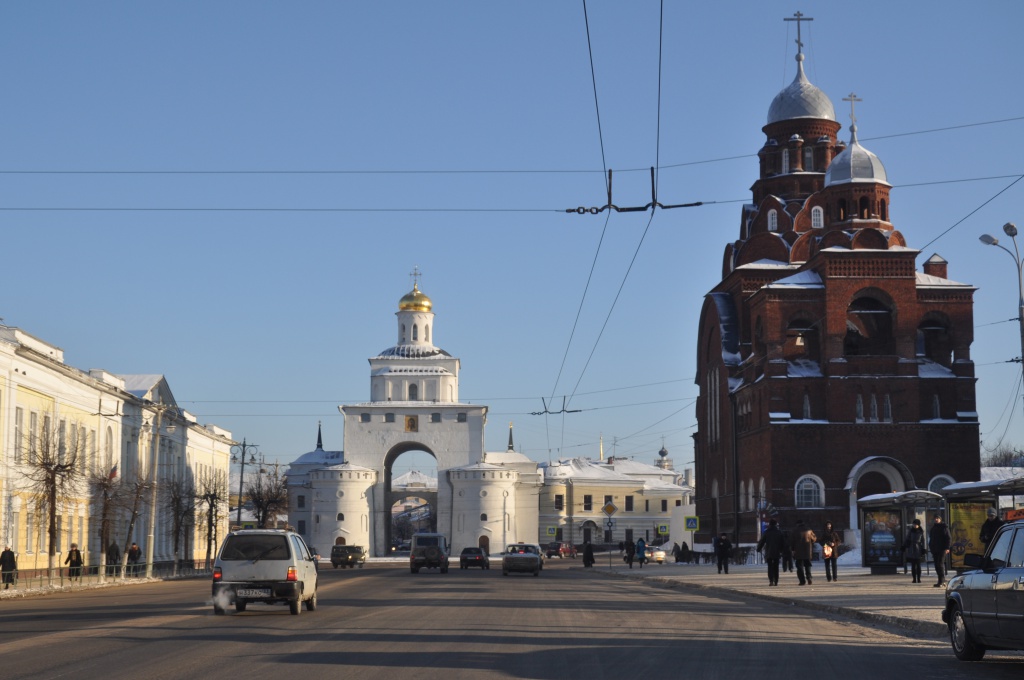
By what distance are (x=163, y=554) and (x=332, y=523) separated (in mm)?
30506

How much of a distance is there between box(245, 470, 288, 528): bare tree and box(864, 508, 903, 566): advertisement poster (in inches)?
2168

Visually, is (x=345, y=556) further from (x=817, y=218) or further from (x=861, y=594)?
(x=861, y=594)

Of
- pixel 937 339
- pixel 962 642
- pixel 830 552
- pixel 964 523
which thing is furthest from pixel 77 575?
pixel 937 339

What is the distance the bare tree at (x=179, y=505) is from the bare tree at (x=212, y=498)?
0.74 metres

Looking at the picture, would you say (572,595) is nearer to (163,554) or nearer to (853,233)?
(853,233)

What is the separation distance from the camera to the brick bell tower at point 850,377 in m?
57.8

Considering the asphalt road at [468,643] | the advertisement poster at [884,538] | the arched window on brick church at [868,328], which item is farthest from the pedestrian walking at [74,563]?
the arched window on brick church at [868,328]

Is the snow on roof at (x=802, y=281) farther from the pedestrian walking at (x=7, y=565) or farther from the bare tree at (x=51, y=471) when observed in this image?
the pedestrian walking at (x=7, y=565)

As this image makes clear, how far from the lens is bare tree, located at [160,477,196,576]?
196 feet

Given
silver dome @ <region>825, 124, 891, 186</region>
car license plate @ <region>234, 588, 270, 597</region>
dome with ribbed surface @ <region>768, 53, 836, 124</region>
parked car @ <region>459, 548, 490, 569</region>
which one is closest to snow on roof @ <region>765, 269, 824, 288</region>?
silver dome @ <region>825, 124, 891, 186</region>

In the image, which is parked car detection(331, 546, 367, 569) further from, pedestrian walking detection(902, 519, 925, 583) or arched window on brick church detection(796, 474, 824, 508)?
pedestrian walking detection(902, 519, 925, 583)

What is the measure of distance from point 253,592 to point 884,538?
2044cm

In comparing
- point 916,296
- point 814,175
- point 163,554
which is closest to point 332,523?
point 163,554

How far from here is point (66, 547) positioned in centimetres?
4750
